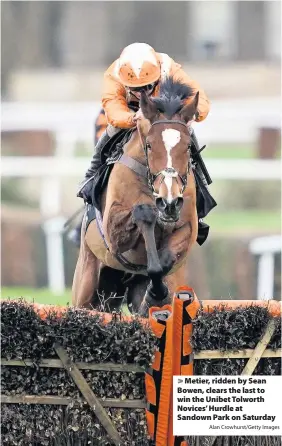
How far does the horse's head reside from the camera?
4855 mm

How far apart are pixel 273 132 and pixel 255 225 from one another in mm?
1931

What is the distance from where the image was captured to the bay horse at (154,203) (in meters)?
4.92

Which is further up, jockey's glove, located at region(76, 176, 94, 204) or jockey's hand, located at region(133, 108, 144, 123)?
jockey's hand, located at region(133, 108, 144, 123)

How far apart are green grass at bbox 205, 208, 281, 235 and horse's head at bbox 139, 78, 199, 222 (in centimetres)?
556

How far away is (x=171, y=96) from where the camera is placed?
514 cm

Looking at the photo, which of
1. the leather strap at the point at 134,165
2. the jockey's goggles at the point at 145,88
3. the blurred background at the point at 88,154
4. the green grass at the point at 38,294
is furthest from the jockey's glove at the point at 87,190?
the green grass at the point at 38,294

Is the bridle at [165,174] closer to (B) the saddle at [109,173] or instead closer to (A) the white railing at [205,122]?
(B) the saddle at [109,173]

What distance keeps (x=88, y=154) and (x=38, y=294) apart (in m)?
3.04

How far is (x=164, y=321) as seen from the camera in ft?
15.4

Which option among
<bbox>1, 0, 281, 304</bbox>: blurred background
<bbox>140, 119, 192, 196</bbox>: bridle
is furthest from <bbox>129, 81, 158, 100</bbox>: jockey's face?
<bbox>1, 0, 281, 304</bbox>: blurred background

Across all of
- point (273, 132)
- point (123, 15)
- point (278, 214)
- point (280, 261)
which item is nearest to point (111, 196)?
point (280, 261)

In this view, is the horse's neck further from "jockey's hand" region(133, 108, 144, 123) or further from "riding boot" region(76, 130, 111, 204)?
"riding boot" region(76, 130, 111, 204)

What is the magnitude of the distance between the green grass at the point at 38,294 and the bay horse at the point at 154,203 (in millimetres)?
3498

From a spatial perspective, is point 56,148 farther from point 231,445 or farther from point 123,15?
point 123,15
